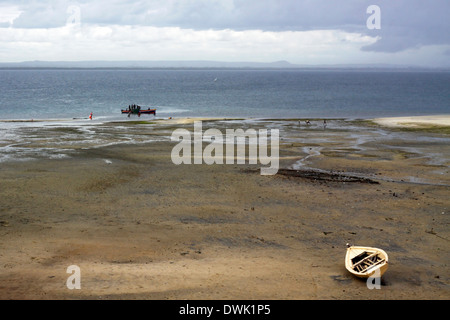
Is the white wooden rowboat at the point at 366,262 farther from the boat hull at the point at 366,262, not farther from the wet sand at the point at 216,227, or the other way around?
the wet sand at the point at 216,227

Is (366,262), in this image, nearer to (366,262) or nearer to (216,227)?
(366,262)

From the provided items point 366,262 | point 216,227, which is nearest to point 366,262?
point 366,262

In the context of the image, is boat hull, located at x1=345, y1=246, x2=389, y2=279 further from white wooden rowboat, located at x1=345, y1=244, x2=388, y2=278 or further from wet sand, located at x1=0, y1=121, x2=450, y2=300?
wet sand, located at x1=0, y1=121, x2=450, y2=300

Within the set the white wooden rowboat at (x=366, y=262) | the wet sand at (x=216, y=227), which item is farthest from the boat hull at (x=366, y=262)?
the wet sand at (x=216, y=227)

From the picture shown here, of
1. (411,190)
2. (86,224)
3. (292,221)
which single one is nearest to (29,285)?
(86,224)

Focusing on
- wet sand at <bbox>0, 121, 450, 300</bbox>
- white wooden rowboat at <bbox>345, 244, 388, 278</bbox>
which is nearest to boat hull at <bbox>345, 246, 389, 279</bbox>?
white wooden rowboat at <bbox>345, 244, 388, 278</bbox>

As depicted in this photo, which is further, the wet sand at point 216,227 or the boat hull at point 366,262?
the boat hull at point 366,262
